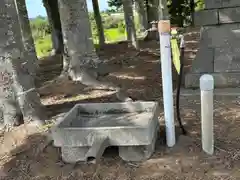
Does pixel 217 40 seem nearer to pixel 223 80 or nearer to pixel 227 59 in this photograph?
pixel 227 59

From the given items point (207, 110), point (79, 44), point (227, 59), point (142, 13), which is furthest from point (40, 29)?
point (207, 110)

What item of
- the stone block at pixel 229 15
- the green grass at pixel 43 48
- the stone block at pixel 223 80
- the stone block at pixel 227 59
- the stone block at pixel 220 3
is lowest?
the green grass at pixel 43 48

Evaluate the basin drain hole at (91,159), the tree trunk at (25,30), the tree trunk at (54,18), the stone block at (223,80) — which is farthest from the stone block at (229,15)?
the tree trunk at (54,18)

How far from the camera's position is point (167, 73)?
389cm

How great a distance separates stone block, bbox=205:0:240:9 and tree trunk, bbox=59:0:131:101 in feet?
6.87

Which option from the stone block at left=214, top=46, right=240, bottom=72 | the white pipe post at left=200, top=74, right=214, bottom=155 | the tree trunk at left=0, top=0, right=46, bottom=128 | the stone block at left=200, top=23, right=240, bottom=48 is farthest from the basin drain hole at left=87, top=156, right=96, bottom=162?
the stone block at left=200, top=23, right=240, bottom=48

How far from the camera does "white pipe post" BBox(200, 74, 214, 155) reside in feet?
12.2

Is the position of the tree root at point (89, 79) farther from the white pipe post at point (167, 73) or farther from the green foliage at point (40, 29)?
the green foliage at point (40, 29)

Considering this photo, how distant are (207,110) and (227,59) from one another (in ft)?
8.29

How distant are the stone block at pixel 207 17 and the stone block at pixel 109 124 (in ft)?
8.05

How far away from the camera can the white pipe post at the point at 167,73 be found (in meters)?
3.80

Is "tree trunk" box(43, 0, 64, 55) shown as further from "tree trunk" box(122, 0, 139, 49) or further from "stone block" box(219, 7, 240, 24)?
"stone block" box(219, 7, 240, 24)

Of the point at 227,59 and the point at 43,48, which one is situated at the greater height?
the point at 227,59

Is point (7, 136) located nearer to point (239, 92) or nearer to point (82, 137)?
point (82, 137)
